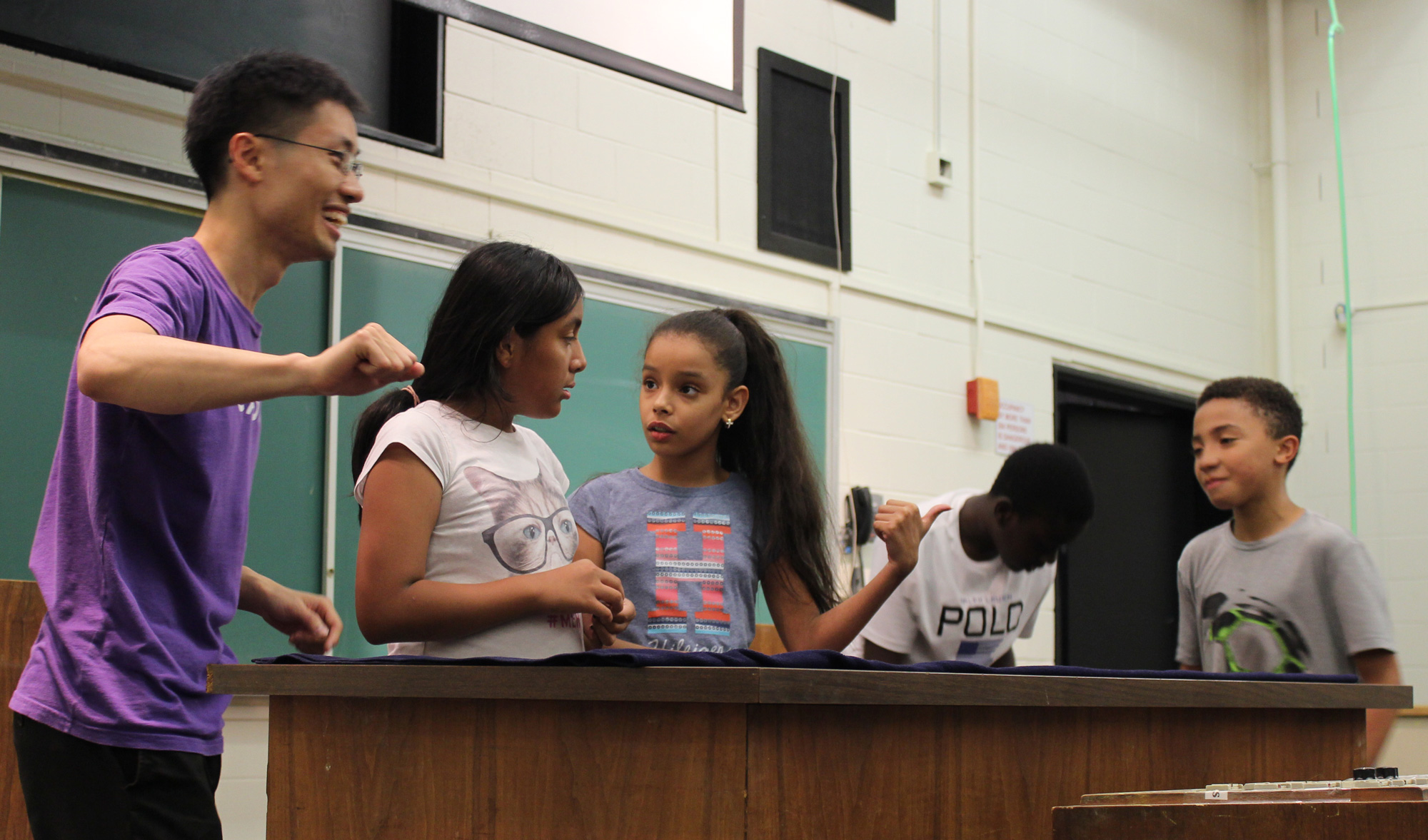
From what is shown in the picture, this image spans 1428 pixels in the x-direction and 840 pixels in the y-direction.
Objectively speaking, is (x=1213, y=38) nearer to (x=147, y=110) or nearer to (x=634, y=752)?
(x=147, y=110)

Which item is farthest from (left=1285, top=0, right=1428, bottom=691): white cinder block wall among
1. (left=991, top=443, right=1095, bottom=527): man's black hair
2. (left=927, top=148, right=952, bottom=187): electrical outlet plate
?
(left=991, top=443, right=1095, bottom=527): man's black hair

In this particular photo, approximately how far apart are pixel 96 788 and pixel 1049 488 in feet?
6.27

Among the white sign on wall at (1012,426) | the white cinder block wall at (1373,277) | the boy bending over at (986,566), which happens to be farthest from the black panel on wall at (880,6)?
the white cinder block wall at (1373,277)

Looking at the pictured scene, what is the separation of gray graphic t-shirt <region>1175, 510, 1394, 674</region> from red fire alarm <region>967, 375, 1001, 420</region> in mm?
2240

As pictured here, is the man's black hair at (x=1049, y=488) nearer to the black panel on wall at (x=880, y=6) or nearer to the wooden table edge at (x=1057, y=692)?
the wooden table edge at (x=1057, y=692)

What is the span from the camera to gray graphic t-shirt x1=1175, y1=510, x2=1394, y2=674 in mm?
2227

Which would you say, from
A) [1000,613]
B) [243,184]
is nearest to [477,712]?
[243,184]

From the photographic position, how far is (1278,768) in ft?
4.66

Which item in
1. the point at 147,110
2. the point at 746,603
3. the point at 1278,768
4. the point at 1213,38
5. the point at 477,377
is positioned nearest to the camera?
the point at 1278,768

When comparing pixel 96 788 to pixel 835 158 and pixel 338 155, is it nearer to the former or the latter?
pixel 338 155

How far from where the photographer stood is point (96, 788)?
1227 mm

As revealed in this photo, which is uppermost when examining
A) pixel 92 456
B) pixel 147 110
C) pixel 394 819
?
pixel 147 110

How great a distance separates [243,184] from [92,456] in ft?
1.26

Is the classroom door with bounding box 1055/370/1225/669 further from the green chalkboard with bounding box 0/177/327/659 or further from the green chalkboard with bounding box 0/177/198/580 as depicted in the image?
the green chalkboard with bounding box 0/177/198/580
